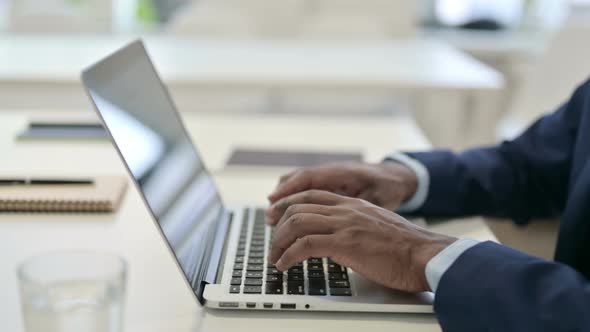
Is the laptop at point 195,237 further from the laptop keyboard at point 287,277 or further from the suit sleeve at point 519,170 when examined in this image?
the suit sleeve at point 519,170

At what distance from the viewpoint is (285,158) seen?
1349mm

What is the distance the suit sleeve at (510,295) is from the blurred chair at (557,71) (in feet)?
5.07

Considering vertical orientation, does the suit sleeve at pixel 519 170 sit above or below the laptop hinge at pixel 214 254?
below

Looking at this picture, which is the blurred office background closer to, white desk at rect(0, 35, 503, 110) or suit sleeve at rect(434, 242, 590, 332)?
white desk at rect(0, 35, 503, 110)

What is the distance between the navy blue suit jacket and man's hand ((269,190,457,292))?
41 millimetres

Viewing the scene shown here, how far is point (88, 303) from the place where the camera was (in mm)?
585

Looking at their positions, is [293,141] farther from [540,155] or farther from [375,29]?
[375,29]

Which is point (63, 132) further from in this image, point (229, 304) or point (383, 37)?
point (383, 37)

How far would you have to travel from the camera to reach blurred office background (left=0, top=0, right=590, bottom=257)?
7.11 feet

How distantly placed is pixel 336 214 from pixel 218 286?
0.15m

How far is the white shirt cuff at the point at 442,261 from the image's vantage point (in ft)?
2.31

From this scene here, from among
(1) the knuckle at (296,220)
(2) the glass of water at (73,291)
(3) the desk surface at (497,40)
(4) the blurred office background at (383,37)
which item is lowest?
(3) the desk surface at (497,40)

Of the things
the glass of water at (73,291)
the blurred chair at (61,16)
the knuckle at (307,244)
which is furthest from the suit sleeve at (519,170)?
the blurred chair at (61,16)

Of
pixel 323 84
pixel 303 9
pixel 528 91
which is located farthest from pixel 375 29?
pixel 323 84
